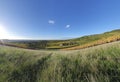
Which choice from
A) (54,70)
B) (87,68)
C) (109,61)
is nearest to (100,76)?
Answer: (87,68)

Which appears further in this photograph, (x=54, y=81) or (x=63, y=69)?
(x=63, y=69)

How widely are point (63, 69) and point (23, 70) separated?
1.78 metres

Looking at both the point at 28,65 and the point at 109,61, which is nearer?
Result: the point at 109,61

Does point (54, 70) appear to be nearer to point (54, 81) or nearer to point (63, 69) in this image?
point (63, 69)

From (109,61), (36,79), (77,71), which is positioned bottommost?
(36,79)

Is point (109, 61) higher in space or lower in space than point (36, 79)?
higher

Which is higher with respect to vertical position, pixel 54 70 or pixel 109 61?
pixel 109 61

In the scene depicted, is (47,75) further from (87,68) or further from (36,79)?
(87,68)

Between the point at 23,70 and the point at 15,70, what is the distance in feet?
1.09

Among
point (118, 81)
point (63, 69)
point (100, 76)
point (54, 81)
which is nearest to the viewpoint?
point (118, 81)

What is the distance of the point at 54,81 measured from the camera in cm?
394

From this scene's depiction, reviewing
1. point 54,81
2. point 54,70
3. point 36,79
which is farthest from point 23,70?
point 54,81

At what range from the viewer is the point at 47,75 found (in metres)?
4.42

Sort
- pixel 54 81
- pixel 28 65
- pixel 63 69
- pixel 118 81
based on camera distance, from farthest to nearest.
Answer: pixel 28 65 → pixel 63 69 → pixel 54 81 → pixel 118 81
